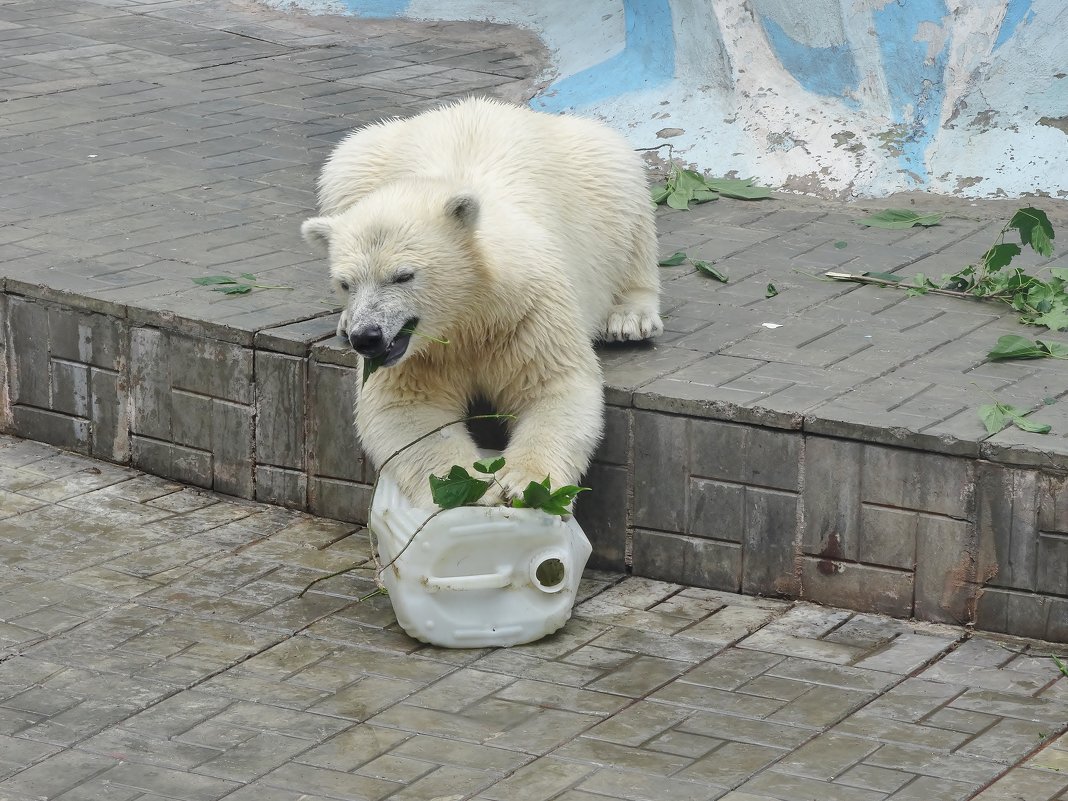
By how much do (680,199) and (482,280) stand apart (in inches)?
110

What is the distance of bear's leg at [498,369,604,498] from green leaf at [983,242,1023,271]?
1.78m

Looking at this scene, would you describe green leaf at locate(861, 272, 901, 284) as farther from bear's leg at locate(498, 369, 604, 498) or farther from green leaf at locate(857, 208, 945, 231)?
bear's leg at locate(498, 369, 604, 498)

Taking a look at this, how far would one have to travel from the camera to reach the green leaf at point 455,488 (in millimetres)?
4508

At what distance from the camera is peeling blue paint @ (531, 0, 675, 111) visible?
8.47 m

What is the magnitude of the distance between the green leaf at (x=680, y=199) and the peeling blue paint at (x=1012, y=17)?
1534 mm

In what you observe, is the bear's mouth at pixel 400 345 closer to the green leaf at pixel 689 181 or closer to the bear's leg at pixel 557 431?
the bear's leg at pixel 557 431

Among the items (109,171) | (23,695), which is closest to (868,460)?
(23,695)

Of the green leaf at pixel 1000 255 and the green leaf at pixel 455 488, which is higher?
the green leaf at pixel 1000 255

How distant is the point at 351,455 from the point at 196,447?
708 millimetres

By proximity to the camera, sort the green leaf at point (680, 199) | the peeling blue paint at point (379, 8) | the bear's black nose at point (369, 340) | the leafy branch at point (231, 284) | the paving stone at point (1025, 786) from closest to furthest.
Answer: the paving stone at point (1025, 786) < the bear's black nose at point (369, 340) < the leafy branch at point (231, 284) < the green leaf at point (680, 199) < the peeling blue paint at point (379, 8)

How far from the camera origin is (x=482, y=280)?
470cm

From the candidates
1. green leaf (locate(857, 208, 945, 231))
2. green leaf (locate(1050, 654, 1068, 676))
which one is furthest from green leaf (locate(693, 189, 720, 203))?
green leaf (locate(1050, 654, 1068, 676))

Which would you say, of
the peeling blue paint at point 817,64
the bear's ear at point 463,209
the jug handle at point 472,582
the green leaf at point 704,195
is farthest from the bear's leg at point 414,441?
the peeling blue paint at point 817,64

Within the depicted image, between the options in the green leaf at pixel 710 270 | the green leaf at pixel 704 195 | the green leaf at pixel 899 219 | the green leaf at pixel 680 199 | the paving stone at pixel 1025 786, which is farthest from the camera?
the green leaf at pixel 704 195
